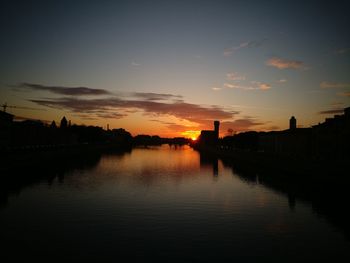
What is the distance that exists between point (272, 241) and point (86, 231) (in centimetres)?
1043

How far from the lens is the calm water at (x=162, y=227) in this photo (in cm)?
1554

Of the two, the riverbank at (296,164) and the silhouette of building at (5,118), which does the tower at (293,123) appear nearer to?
the riverbank at (296,164)

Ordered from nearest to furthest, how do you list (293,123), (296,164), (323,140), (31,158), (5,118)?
(296,164), (31,158), (323,140), (5,118), (293,123)

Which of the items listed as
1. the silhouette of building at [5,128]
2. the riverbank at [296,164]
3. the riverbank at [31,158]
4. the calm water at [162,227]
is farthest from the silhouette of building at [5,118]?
the riverbank at [296,164]

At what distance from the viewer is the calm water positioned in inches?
612

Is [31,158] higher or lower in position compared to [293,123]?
lower

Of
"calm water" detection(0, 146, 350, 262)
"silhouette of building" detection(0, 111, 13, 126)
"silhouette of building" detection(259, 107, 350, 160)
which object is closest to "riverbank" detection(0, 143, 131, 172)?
"silhouette of building" detection(0, 111, 13, 126)

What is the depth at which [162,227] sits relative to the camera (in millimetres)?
20062

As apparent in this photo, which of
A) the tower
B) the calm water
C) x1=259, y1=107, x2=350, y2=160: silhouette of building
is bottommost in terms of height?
the calm water

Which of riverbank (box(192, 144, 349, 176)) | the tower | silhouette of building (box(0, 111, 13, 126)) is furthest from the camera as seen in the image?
the tower

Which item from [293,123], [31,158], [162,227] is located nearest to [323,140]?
[293,123]

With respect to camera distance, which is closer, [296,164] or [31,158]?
[296,164]

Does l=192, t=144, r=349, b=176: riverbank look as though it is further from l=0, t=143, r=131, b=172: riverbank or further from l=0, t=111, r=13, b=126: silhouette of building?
l=0, t=111, r=13, b=126: silhouette of building

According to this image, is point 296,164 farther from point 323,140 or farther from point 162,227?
point 162,227
